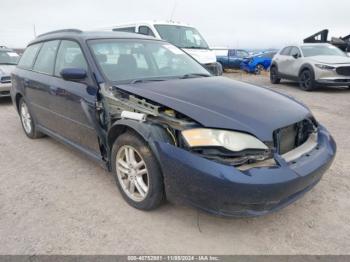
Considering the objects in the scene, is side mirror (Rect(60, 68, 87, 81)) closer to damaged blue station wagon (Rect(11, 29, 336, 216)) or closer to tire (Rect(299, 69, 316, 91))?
damaged blue station wagon (Rect(11, 29, 336, 216))

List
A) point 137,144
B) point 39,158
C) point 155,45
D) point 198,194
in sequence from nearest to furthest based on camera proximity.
A: 1. point 198,194
2. point 137,144
3. point 155,45
4. point 39,158

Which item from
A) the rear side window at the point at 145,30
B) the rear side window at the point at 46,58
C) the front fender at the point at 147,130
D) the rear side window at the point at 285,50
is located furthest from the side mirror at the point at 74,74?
the rear side window at the point at 285,50

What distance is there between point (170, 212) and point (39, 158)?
89.9 inches

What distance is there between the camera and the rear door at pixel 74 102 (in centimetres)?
331

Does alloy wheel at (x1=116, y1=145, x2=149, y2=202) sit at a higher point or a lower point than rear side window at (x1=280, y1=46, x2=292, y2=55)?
lower

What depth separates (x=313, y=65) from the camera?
10234 millimetres

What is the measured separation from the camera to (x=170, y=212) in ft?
9.65

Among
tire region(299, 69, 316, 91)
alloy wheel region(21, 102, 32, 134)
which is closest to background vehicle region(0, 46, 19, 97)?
alloy wheel region(21, 102, 32, 134)

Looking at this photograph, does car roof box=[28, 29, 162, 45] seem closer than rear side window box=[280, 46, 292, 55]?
Yes

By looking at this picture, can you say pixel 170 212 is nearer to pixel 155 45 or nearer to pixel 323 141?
pixel 323 141

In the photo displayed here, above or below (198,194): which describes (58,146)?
below

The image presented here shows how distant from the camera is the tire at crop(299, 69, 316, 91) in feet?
33.7

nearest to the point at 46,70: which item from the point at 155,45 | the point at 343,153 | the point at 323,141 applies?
the point at 155,45

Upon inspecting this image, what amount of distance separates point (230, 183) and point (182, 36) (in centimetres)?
842
